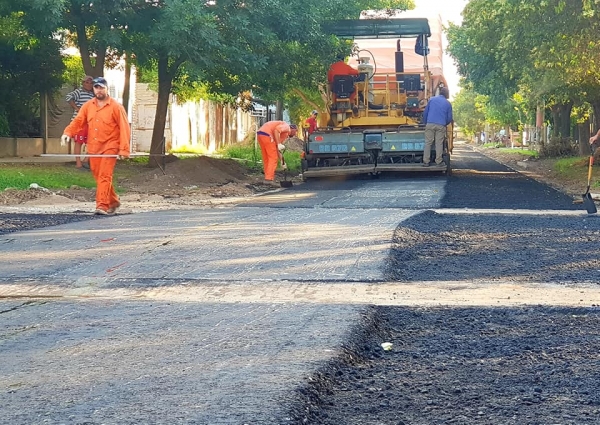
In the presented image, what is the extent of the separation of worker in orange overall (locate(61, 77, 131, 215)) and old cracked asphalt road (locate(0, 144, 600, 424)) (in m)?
0.78

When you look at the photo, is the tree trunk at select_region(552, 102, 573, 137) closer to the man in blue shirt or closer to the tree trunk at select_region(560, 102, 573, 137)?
the tree trunk at select_region(560, 102, 573, 137)

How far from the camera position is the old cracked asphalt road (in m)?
4.29

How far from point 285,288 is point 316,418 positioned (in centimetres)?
336

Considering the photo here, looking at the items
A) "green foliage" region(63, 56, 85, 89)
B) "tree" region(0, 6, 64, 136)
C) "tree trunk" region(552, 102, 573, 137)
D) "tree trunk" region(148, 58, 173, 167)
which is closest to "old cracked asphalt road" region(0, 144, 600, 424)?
"tree trunk" region(148, 58, 173, 167)

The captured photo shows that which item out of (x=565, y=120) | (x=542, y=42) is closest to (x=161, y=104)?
(x=542, y=42)

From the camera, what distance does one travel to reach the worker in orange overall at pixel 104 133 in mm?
13523

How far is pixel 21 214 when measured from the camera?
1336cm

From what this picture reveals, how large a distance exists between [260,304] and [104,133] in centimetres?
755

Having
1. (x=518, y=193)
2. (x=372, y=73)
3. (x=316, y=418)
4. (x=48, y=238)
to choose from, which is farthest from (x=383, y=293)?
(x=372, y=73)

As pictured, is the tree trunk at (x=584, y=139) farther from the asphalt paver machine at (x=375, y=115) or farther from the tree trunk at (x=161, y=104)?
the tree trunk at (x=161, y=104)

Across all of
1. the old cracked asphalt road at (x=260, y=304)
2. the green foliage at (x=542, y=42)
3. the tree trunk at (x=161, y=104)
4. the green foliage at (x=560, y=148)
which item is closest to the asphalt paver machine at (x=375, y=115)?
the green foliage at (x=542, y=42)

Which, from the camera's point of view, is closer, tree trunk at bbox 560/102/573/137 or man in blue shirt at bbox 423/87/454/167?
man in blue shirt at bbox 423/87/454/167

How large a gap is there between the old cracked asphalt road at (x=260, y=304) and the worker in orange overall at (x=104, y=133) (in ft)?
2.54

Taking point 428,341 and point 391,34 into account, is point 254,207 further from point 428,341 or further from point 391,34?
point 391,34
